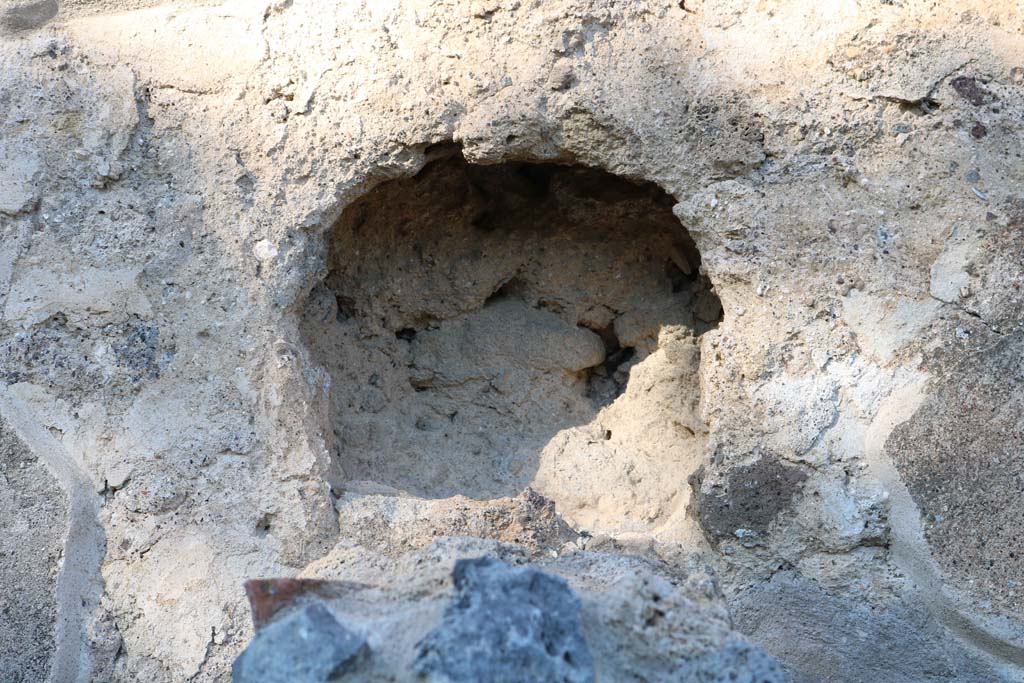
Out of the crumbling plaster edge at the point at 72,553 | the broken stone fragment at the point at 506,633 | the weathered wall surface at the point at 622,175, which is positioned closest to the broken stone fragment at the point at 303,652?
the broken stone fragment at the point at 506,633

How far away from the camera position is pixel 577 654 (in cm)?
109

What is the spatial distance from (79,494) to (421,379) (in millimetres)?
604

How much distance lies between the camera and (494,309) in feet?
6.42

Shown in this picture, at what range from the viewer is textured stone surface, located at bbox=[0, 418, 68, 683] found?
156 centimetres

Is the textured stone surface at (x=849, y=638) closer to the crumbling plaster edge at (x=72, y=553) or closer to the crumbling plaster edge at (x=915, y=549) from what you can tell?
the crumbling plaster edge at (x=915, y=549)

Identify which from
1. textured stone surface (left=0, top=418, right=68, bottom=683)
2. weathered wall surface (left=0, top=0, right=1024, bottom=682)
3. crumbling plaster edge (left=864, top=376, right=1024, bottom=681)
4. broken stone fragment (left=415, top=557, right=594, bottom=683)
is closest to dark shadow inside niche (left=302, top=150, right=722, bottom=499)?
weathered wall surface (left=0, top=0, right=1024, bottom=682)

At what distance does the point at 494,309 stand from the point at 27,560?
2.82ft

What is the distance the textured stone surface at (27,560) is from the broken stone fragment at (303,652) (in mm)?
588

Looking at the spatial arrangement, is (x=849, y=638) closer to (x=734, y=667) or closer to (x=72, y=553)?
(x=734, y=667)

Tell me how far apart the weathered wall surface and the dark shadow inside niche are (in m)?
0.16

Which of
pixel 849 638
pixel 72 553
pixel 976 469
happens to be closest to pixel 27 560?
pixel 72 553

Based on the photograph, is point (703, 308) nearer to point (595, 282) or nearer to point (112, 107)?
point (595, 282)

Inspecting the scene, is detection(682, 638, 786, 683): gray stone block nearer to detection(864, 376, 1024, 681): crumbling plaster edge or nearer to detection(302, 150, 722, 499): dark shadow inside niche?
detection(864, 376, 1024, 681): crumbling plaster edge

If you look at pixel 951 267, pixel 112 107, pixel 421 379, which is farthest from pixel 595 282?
pixel 112 107
